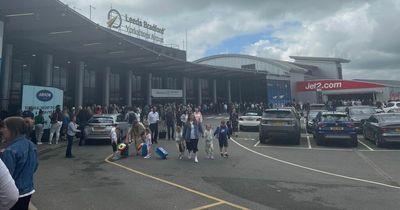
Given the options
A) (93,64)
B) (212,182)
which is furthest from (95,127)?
(93,64)

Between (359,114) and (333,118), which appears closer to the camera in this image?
(333,118)

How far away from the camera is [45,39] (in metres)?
21.0

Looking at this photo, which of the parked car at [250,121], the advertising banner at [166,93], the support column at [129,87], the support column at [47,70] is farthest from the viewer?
the advertising banner at [166,93]

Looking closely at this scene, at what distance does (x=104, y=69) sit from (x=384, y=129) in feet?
79.2

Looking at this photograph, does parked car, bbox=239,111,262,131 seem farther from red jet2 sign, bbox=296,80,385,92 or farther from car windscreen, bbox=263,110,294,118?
red jet2 sign, bbox=296,80,385,92

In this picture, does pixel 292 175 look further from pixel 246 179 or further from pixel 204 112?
pixel 204 112

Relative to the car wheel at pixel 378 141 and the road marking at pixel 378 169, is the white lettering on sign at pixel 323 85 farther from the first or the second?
the road marking at pixel 378 169

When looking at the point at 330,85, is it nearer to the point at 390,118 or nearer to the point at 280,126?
the point at 390,118

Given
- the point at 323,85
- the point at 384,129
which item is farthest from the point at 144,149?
the point at 323,85

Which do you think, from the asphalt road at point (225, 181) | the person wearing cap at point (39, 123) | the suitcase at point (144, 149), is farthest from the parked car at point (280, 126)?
the person wearing cap at point (39, 123)

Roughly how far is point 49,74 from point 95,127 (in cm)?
1122

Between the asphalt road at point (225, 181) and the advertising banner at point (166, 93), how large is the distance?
23.2 metres

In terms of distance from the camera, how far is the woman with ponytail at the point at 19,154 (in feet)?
10.8

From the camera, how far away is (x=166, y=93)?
37531 mm
